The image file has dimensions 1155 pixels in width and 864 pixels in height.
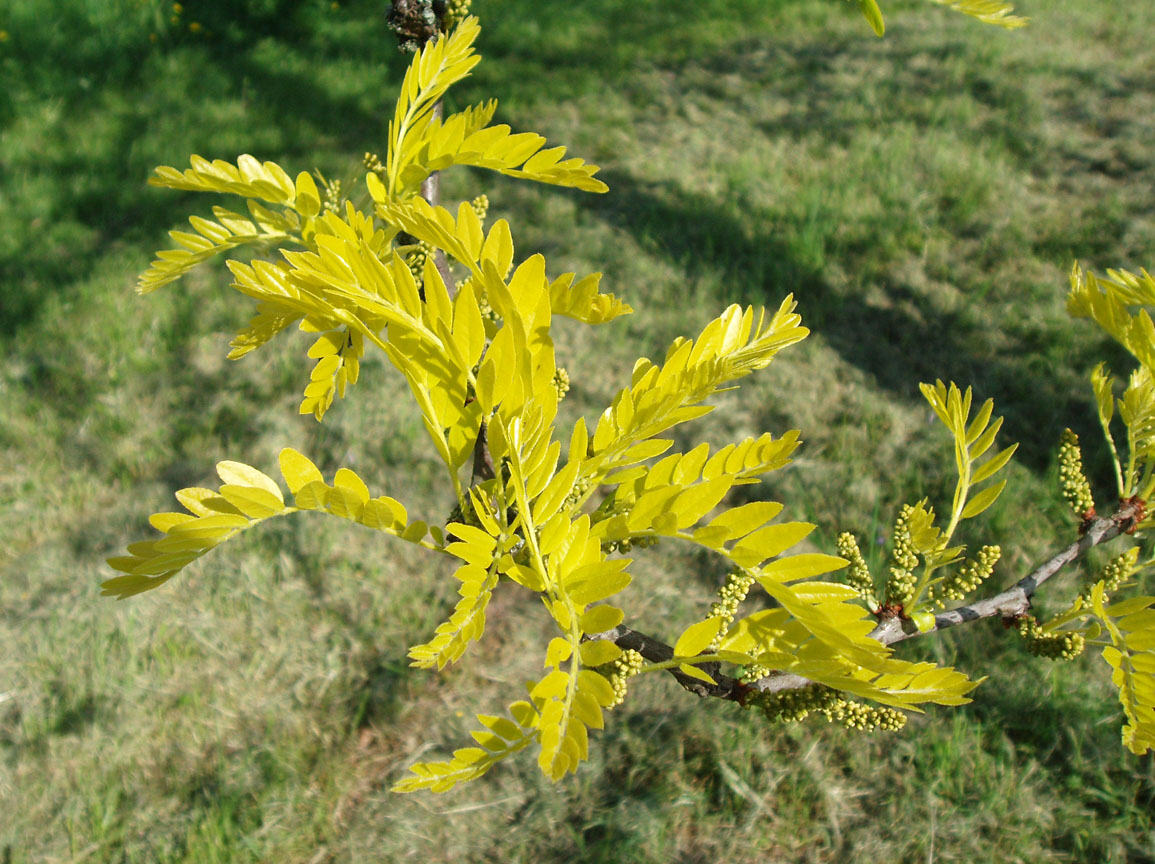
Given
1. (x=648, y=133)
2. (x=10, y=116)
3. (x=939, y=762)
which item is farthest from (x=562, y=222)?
(x=10, y=116)

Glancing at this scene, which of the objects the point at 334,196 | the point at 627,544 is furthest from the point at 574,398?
the point at 627,544

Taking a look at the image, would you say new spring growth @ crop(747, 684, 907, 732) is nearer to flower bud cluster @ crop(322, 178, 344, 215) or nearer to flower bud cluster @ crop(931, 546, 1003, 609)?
flower bud cluster @ crop(931, 546, 1003, 609)

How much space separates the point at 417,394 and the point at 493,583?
15 centimetres

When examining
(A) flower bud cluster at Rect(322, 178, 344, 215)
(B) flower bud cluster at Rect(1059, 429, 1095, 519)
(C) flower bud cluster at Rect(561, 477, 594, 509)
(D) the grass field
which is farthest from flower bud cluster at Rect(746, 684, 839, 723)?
(D) the grass field

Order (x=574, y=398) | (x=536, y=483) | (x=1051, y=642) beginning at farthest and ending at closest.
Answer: (x=574, y=398) → (x=1051, y=642) → (x=536, y=483)

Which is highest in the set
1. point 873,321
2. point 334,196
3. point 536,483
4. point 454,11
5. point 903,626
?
point 454,11

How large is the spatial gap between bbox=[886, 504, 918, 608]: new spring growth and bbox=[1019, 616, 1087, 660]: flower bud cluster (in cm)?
11

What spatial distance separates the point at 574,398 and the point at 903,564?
2.13m

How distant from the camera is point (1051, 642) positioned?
73cm

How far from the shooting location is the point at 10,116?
4023 millimetres

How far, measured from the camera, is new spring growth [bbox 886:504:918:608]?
73 cm

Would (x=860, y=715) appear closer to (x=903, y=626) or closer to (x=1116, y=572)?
(x=903, y=626)

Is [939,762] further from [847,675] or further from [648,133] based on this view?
[648,133]

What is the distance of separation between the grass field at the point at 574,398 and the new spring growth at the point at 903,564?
4.07 feet
